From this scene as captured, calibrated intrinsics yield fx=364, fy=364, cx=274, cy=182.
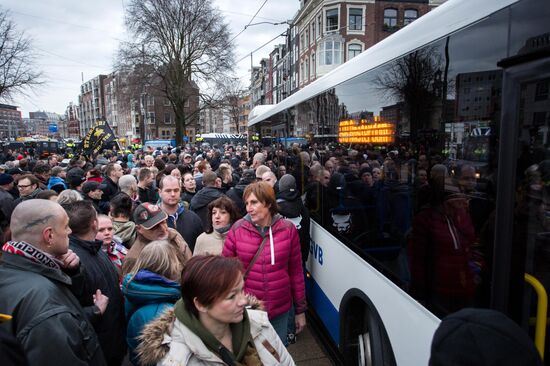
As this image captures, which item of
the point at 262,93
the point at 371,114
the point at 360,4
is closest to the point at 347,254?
the point at 371,114

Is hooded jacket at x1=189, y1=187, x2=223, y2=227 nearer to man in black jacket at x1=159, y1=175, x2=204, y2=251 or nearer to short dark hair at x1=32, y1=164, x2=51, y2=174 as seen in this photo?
man in black jacket at x1=159, y1=175, x2=204, y2=251

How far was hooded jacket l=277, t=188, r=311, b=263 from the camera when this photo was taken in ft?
13.8

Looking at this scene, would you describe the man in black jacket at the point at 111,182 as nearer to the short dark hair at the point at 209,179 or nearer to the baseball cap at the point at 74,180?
the baseball cap at the point at 74,180

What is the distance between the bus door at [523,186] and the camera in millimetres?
1592

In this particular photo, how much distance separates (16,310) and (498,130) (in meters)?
2.43

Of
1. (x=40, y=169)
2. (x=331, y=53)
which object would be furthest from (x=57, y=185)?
(x=331, y=53)

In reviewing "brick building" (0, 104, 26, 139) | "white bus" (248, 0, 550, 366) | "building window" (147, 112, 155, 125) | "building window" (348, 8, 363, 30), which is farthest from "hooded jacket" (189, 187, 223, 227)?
"brick building" (0, 104, 26, 139)

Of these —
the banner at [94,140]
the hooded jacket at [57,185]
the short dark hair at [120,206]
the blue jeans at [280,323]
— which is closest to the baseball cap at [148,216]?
the short dark hair at [120,206]

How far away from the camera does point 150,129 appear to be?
262ft

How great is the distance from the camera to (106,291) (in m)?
2.58

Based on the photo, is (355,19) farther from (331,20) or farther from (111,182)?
(111,182)

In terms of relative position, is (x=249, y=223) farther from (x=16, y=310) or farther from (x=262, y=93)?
(x=262, y=93)

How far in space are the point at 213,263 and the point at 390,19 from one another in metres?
41.3

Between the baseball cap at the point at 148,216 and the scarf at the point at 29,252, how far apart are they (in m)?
1.20
